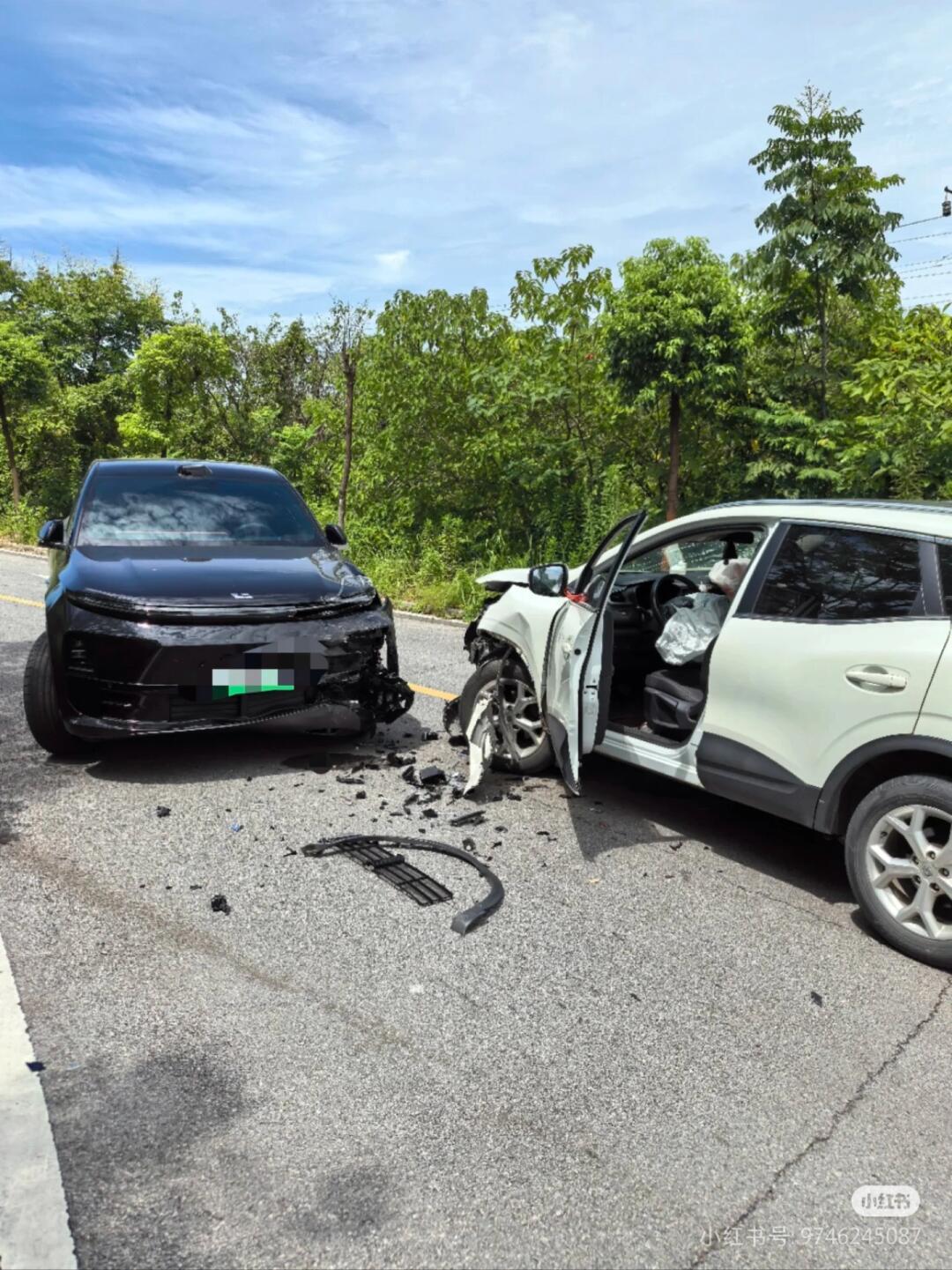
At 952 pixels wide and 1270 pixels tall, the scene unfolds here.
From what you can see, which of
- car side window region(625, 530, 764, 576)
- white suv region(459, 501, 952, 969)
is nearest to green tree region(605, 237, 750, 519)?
car side window region(625, 530, 764, 576)

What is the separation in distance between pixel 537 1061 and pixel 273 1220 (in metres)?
0.93

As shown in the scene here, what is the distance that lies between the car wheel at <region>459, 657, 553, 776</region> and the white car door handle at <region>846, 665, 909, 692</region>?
1.89 m

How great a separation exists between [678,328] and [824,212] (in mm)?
2054

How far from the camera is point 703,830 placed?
476cm

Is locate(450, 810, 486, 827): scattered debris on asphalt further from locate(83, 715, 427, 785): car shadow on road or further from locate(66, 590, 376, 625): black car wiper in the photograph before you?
locate(66, 590, 376, 625): black car wiper

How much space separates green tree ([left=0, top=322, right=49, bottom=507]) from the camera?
950 inches

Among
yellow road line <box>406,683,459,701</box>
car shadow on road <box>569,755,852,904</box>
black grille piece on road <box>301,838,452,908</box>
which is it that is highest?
car shadow on road <box>569,755,852,904</box>

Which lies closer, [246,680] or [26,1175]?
[26,1175]

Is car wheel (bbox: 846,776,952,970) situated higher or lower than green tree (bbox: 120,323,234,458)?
lower

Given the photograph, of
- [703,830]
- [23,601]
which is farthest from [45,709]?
[23,601]

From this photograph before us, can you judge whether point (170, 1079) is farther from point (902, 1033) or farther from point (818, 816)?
point (818, 816)

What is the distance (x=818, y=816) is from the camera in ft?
12.2


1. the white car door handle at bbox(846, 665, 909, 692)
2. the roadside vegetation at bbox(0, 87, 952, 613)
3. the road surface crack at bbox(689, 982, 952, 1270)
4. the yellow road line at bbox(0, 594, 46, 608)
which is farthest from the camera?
the yellow road line at bbox(0, 594, 46, 608)

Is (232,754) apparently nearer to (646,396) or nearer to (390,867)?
(390,867)
